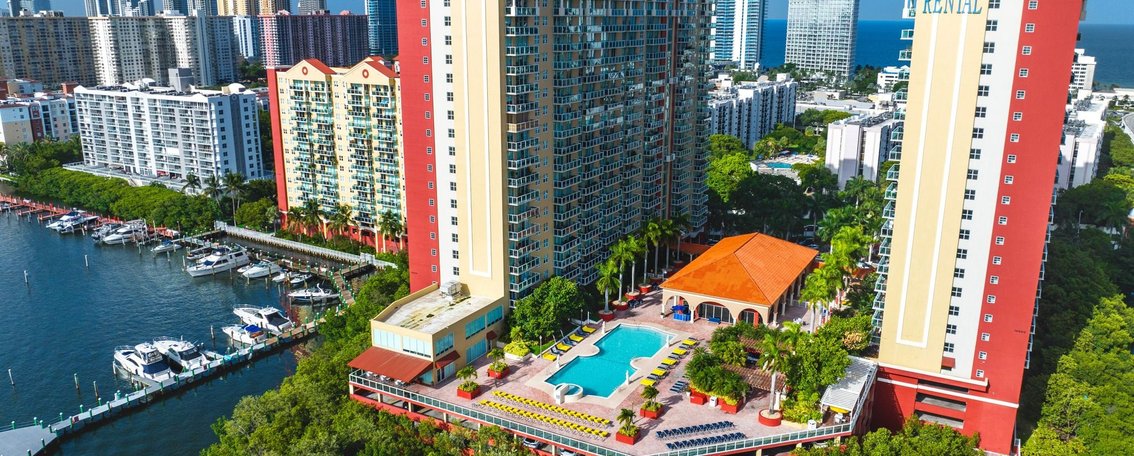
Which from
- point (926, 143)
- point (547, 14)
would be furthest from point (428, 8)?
point (926, 143)

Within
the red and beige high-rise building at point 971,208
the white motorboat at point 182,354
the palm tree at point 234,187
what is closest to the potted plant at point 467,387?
the red and beige high-rise building at point 971,208

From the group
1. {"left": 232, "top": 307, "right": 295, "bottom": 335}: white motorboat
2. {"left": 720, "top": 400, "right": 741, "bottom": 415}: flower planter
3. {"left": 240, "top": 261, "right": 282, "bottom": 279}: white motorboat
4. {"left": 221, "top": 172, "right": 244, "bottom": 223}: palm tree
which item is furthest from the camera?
{"left": 221, "top": 172, "right": 244, "bottom": 223}: palm tree

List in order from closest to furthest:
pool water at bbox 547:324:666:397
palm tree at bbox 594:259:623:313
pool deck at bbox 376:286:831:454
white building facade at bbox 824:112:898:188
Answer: pool deck at bbox 376:286:831:454
pool water at bbox 547:324:666:397
palm tree at bbox 594:259:623:313
white building facade at bbox 824:112:898:188

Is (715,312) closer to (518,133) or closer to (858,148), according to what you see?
(518,133)

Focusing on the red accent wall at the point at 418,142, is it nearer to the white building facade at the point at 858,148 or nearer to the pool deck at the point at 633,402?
the pool deck at the point at 633,402

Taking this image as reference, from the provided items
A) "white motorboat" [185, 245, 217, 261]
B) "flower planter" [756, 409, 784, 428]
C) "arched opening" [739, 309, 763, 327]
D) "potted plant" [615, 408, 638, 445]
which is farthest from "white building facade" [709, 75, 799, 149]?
"potted plant" [615, 408, 638, 445]

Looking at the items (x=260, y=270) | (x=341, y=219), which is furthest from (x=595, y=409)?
(x=260, y=270)

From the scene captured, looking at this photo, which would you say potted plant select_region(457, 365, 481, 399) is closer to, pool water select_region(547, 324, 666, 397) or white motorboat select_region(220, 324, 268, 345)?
pool water select_region(547, 324, 666, 397)
